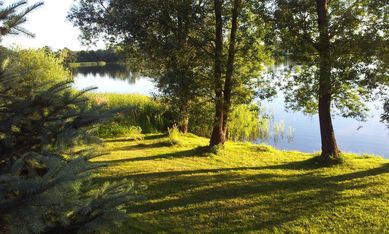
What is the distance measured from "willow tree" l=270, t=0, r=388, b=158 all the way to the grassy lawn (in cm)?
155

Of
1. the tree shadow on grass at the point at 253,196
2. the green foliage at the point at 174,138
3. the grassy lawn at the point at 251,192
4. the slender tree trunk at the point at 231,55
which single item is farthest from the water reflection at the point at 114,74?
the tree shadow on grass at the point at 253,196

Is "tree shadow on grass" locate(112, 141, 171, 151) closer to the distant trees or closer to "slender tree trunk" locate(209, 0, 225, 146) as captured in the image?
"slender tree trunk" locate(209, 0, 225, 146)

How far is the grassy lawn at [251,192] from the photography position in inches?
299

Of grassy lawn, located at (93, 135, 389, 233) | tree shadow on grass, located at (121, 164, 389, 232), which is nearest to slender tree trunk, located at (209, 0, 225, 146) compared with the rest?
grassy lawn, located at (93, 135, 389, 233)

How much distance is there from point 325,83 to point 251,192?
3370 millimetres

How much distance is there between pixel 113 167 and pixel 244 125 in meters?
9.21

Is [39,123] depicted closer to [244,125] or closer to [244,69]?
[244,69]

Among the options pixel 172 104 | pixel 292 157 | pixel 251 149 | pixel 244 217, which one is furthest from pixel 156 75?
pixel 244 217

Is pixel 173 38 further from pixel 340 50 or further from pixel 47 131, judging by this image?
pixel 47 131

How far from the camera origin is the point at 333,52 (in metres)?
10.5

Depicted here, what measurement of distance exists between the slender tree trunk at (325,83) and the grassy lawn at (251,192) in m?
0.60

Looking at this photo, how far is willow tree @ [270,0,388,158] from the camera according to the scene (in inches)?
400

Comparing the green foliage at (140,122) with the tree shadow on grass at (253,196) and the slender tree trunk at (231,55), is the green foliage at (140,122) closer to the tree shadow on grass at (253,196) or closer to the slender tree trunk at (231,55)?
the slender tree trunk at (231,55)

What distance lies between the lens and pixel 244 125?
64.1ft
